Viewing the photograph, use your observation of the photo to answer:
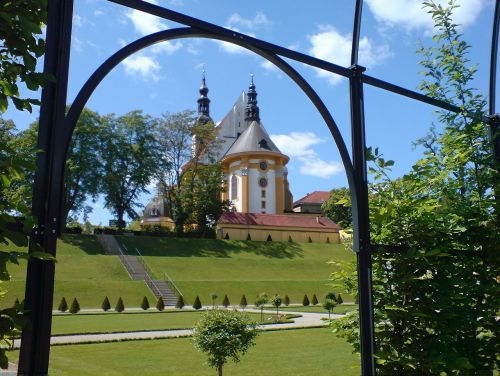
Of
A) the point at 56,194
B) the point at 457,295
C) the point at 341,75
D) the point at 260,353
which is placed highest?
the point at 341,75

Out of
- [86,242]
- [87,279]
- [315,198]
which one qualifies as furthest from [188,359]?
[315,198]

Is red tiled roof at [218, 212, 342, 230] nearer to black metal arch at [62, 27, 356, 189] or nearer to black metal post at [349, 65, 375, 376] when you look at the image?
black metal post at [349, 65, 375, 376]

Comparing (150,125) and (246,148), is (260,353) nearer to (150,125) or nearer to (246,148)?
(150,125)

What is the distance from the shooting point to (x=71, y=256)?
113 ft

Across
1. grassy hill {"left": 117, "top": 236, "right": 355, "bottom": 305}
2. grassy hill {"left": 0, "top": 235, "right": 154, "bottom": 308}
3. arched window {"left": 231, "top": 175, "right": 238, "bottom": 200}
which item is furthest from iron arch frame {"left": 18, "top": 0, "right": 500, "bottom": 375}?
arched window {"left": 231, "top": 175, "right": 238, "bottom": 200}

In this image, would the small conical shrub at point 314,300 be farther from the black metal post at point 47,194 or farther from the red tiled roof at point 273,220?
the black metal post at point 47,194

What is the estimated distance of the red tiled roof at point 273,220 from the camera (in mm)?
50781

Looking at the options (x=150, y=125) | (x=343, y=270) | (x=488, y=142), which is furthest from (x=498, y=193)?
(x=150, y=125)

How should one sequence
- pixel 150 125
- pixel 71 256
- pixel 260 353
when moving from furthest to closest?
pixel 150 125 → pixel 71 256 → pixel 260 353

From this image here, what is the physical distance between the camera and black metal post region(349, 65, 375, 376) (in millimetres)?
3184

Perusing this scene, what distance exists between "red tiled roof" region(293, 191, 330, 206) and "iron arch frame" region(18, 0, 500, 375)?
74.7 meters

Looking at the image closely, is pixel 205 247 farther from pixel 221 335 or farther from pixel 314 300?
pixel 221 335

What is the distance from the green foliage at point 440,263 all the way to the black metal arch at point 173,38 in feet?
1.11

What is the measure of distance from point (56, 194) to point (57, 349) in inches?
444
